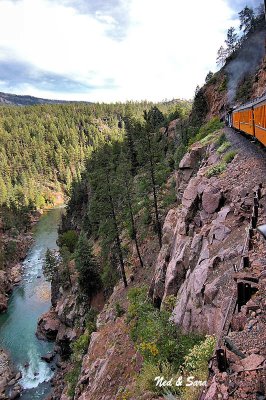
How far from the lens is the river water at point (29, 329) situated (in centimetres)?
3281

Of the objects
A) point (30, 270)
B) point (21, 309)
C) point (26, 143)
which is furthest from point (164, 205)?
point (26, 143)

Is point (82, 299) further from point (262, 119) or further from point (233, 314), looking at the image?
point (233, 314)

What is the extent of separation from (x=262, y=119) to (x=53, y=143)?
160056 mm

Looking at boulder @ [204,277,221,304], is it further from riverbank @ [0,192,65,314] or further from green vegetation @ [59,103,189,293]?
riverbank @ [0,192,65,314]

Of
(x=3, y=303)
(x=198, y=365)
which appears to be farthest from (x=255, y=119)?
(x=3, y=303)

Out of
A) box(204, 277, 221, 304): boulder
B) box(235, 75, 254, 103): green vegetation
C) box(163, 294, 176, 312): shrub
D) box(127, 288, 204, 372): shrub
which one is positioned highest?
box(235, 75, 254, 103): green vegetation

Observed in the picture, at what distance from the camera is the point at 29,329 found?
136ft

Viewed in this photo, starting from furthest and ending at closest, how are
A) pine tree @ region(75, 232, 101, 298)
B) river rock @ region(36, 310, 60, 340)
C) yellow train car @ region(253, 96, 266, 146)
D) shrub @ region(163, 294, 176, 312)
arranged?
1. river rock @ region(36, 310, 60, 340)
2. pine tree @ region(75, 232, 101, 298)
3. yellow train car @ region(253, 96, 266, 146)
4. shrub @ region(163, 294, 176, 312)

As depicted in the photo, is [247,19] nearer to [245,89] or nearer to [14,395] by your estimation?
[245,89]

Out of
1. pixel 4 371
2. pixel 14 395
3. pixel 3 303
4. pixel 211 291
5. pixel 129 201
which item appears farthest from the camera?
pixel 3 303

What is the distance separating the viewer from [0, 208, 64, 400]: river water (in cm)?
3281

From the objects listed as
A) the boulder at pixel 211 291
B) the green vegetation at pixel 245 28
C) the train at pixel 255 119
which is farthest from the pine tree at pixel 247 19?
the boulder at pixel 211 291

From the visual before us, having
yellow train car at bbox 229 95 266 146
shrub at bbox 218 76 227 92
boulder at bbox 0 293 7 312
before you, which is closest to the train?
yellow train car at bbox 229 95 266 146

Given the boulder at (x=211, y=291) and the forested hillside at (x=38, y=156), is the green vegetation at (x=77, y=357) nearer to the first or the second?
the boulder at (x=211, y=291)
